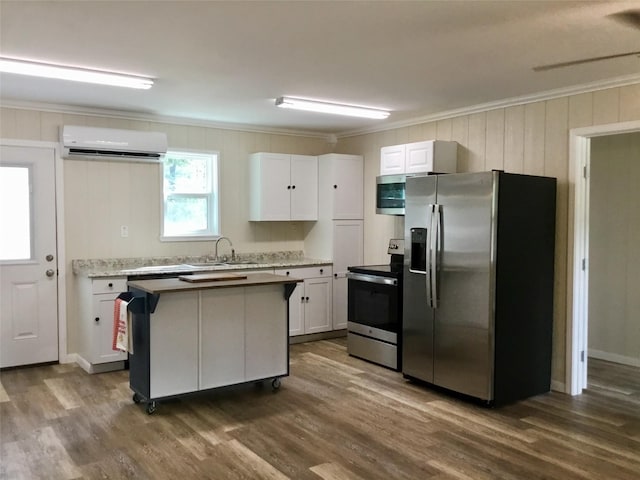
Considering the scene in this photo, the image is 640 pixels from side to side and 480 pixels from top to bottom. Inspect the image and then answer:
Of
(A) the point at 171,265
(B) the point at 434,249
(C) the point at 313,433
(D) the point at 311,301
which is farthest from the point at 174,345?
(D) the point at 311,301

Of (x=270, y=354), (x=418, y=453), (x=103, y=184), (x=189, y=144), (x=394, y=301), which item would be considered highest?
(x=189, y=144)

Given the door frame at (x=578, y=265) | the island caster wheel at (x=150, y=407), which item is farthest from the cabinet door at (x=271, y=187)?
the door frame at (x=578, y=265)

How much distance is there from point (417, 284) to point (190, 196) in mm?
2766

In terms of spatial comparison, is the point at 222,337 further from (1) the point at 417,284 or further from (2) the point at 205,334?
(1) the point at 417,284

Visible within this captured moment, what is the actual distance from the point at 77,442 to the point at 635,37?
160 inches

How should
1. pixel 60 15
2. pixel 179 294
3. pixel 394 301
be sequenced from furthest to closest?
pixel 394 301 → pixel 179 294 → pixel 60 15

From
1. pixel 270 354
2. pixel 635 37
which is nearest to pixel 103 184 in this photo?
pixel 270 354

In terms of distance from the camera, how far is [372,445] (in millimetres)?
3404

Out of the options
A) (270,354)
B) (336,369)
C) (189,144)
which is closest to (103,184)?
(189,144)

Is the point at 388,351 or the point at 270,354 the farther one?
the point at 388,351

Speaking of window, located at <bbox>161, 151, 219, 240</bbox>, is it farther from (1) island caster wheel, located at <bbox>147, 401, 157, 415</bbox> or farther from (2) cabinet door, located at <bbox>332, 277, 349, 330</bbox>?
(1) island caster wheel, located at <bbox>147, 401, 157, 415</bbox>

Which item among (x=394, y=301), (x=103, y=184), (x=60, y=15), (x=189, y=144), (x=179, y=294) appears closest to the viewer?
(x=60, y=15)

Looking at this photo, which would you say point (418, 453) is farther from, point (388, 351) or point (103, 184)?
point (103, 184)

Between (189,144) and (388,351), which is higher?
(189,144)
